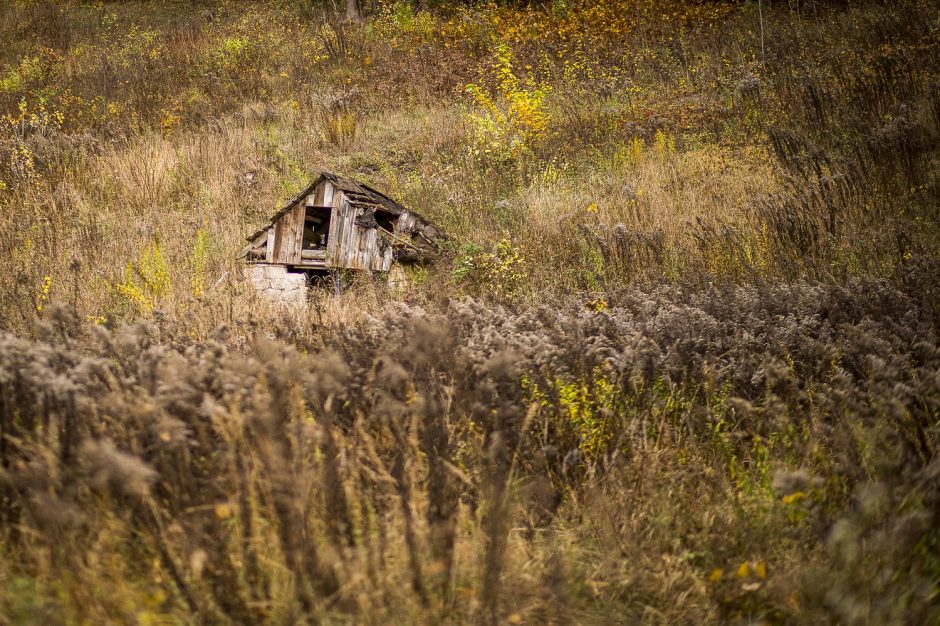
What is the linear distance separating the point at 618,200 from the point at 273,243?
410 centimetres

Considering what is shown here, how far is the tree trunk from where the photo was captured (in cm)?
1875

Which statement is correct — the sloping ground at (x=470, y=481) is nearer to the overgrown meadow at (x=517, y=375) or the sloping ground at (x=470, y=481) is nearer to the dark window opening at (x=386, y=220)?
the overgrown meadow at (x=517, y=375)

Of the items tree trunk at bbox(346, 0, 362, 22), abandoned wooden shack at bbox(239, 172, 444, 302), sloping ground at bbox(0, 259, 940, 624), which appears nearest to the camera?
sloping ground at bbox(0, 259, 940, 624)

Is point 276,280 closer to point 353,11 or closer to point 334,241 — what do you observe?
point 334,241

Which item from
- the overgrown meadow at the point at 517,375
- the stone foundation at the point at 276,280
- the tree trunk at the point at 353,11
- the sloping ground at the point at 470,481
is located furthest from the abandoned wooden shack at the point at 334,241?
the tree trunk at the point at 353,11

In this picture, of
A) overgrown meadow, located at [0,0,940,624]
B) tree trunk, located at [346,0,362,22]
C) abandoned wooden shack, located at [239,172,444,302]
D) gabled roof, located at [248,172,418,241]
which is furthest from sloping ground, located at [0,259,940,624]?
tree trunk, located at [346,0,362,22]

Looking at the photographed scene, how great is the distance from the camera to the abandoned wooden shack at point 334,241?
6.59 m

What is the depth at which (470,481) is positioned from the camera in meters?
2.20

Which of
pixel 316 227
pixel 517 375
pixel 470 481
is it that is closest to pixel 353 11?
pixel 316 227

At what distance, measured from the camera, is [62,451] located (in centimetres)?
208

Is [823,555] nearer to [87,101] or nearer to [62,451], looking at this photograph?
[62,451]

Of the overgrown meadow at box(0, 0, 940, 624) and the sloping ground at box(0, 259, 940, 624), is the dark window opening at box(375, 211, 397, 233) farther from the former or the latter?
the sloping ground at box(0, 259, 940, 624)

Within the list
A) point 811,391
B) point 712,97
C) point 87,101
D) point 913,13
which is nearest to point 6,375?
point 811,391

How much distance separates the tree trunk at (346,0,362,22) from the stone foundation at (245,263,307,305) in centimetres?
1457
